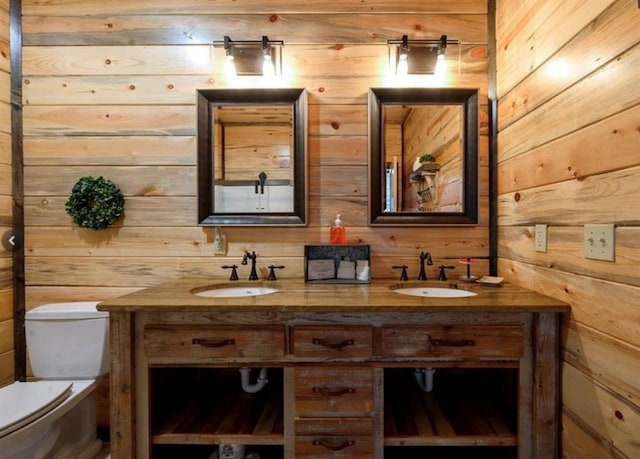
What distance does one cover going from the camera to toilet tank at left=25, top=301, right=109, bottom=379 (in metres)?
1.49

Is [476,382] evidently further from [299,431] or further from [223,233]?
[223,233]

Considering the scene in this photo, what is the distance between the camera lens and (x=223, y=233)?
1.74 m

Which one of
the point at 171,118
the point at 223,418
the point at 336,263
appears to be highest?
the point at 171,118

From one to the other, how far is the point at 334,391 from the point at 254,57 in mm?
1644

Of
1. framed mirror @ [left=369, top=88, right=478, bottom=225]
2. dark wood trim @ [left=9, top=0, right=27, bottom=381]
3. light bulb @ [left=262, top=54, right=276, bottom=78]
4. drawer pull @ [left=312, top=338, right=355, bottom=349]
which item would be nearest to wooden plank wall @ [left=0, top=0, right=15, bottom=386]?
dark wood trim @ [left=9, top=0, right=27, bottom=381]

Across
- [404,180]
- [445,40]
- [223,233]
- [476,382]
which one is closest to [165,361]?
[223,233]

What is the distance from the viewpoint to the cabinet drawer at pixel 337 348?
1.19 m

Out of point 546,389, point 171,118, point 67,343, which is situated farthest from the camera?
point 171,118

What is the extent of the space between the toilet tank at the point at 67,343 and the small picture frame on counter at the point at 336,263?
1.02m

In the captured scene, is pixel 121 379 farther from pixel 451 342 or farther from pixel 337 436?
pixel 451 342

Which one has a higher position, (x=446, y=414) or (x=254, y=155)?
(x=254, y=155)

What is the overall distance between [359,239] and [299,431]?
0.94m

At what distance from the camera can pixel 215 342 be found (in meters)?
1.19

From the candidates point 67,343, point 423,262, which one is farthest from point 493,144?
point 67,343
